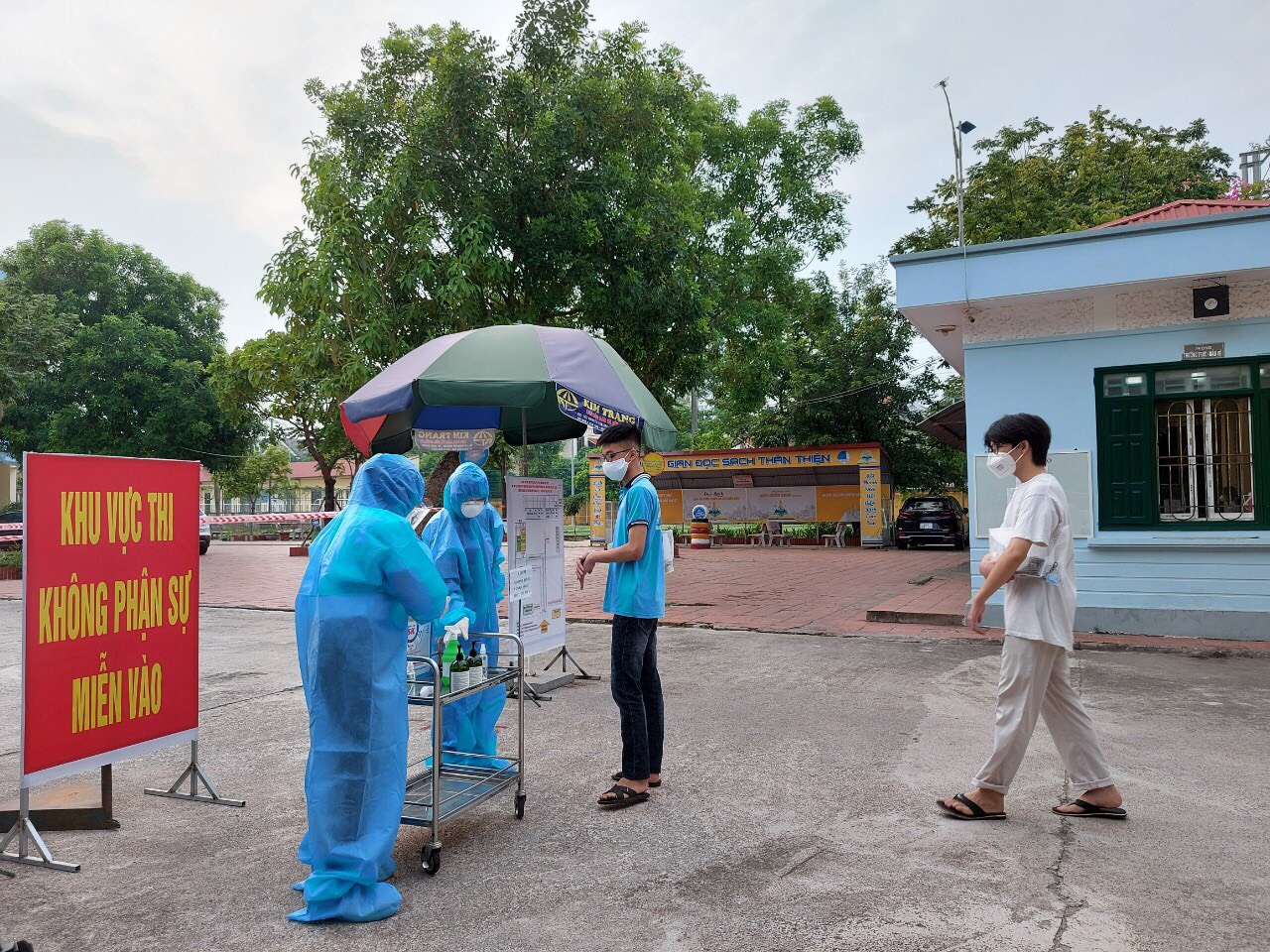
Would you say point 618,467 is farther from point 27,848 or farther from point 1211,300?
point 1211,300

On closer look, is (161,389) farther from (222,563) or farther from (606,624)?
(606,624)

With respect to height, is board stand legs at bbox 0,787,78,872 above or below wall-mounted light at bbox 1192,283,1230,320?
below

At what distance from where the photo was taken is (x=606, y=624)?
1026 cm

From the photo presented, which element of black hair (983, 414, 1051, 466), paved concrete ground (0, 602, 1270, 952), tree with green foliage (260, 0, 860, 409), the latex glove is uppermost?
tree with green foliage (260, 0, 860, 409)

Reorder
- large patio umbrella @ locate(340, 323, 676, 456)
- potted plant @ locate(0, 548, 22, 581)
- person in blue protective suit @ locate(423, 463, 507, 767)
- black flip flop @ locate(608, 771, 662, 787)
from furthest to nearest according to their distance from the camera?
potted plant @ locate(0, 548, 22, 581) → large patio umbrella @ locate(340, 323, 676, 456) → person in blue protective suit @ locate(423, 463, 507, 767) → black flip flop @ locate(608, 771, 662, 787)

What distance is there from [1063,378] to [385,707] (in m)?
7.99

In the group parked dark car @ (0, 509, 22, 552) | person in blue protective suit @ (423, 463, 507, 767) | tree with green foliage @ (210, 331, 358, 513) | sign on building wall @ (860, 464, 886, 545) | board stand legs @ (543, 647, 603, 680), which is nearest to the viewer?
person in blue protective suit @ (423, 463, 507, 767)

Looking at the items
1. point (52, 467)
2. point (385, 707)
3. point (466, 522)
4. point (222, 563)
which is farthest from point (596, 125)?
point (222, 563)

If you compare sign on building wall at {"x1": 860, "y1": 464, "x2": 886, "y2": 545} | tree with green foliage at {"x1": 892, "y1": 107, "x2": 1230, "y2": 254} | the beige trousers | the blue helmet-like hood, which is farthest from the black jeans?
sign on building wall at {"x1": 860, "y1": 464, "x2": 886, "y2": 545}

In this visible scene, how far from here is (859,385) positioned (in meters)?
26.8

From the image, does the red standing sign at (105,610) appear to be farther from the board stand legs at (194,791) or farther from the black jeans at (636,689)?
the black jeans at (636,689)

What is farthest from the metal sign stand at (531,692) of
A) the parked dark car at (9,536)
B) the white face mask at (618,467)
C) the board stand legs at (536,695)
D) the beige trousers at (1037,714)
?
the parked dark car at (9,536)

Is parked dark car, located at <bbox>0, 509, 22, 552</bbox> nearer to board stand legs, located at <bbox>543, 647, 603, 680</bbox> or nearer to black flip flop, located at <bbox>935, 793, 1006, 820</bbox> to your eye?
board stand legs, located at <bbox>543, 647, 603, 680</bbox>

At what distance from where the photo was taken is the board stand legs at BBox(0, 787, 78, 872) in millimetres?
3396
